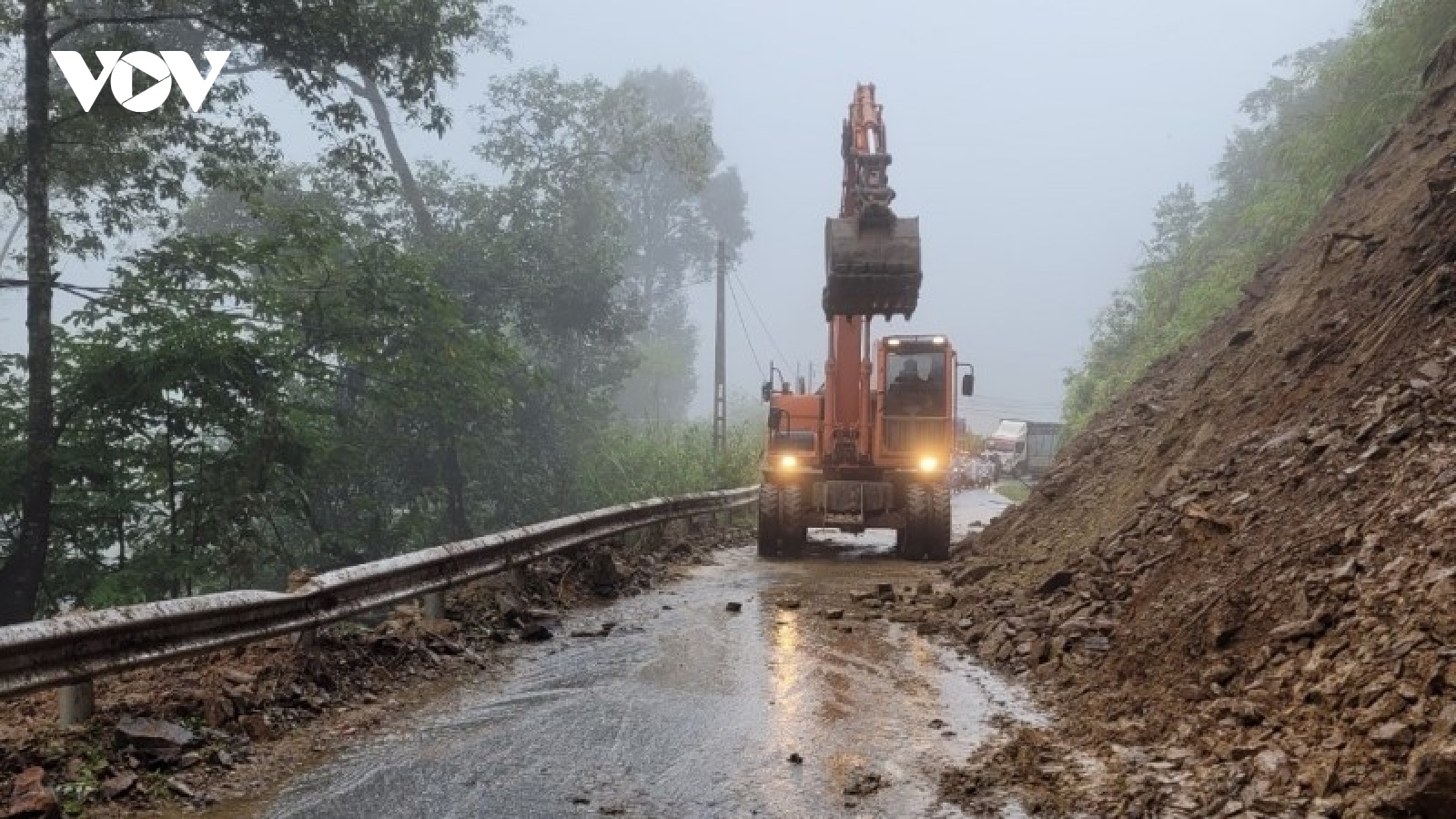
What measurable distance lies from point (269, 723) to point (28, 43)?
11.9 metres

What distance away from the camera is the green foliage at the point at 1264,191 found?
15.3 metres

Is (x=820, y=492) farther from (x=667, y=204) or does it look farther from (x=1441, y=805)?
(x=667, y=204)

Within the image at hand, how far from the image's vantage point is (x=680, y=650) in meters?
7.50

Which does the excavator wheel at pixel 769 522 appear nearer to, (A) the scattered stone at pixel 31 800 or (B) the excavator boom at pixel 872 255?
(B) the excavator boom at pixel 872 255

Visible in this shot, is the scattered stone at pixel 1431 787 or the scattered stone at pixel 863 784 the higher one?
the scattered stone at pixel 1431 787

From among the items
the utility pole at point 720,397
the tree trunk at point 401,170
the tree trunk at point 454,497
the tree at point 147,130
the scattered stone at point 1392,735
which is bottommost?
the tree trunk at point 454,497

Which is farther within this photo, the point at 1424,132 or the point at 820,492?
the point at 820,492

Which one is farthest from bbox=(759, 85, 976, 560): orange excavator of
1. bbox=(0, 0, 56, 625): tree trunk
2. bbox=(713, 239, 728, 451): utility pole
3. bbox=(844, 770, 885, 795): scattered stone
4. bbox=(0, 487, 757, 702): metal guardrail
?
bbox=(713, 239, 728, 451): utility pole

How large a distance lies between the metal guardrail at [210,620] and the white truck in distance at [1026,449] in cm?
4307

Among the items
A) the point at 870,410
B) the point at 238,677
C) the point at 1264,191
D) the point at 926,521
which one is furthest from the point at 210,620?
the point at 1264,191

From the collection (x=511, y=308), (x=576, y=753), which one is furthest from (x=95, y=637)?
(x=511, y=308)

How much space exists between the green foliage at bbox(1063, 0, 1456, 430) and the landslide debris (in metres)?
14.8

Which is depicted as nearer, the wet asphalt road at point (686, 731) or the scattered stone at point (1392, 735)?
the scattered stone at point (1392, 735)

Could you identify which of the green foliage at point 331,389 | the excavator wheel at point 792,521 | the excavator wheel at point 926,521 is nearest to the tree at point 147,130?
the green foliage at point 331,389
